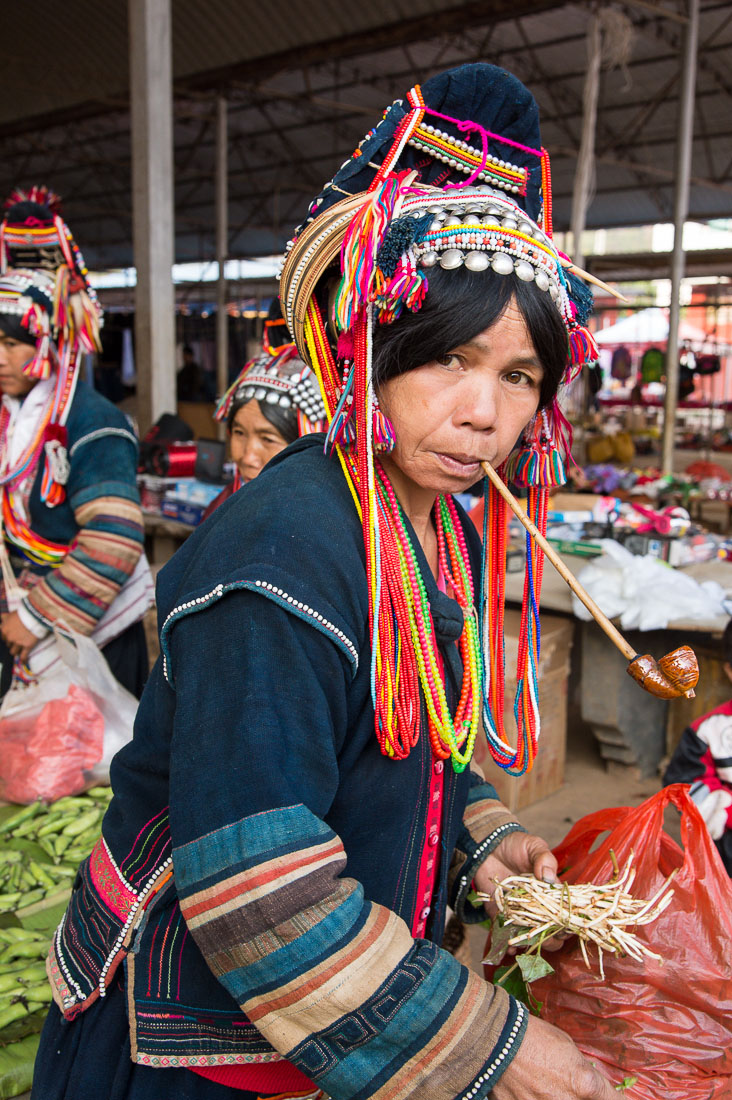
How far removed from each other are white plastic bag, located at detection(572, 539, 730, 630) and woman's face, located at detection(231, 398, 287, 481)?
164 centimetres

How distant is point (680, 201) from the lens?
25.4 ft

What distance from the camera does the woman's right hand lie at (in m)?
0.86

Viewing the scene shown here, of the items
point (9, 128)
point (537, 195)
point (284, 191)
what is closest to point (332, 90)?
point (9, 128)

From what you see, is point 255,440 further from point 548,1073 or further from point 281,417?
point 548,1073

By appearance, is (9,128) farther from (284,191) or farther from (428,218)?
(428,218)

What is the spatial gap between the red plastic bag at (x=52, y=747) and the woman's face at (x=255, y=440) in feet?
2.54

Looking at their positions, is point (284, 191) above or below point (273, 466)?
above

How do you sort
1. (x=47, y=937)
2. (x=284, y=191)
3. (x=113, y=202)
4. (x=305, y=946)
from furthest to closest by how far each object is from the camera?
(x=113, y=202)
(x=284, y=191)
(x=47, y=937)
(x=305, y=946)

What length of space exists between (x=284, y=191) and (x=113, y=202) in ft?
13.6

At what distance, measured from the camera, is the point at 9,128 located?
436 inches

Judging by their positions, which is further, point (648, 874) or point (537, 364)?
point (648, 874)

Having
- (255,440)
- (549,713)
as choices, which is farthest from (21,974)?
(549,713)

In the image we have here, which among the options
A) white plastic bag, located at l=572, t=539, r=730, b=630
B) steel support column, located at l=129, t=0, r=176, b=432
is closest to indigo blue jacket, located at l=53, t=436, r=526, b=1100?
white plastic bag, located at l=572, t=539, r=730, b=630

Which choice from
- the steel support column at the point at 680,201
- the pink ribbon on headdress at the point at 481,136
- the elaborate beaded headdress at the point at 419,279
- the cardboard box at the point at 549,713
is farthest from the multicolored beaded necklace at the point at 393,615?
the steel support column at the point at 680,201
